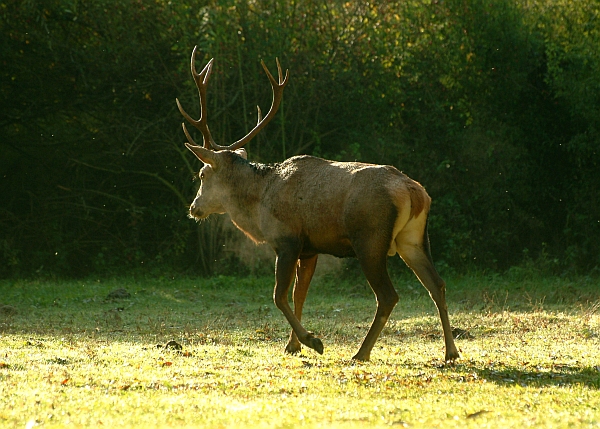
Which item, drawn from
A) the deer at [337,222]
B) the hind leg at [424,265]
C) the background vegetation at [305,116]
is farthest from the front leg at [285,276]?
the background vegetation at [305,116]

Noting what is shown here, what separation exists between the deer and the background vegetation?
7131mm

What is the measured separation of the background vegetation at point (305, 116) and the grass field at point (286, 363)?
2544 millimetres

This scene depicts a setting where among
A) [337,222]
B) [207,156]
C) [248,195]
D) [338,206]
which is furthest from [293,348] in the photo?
[207,156]

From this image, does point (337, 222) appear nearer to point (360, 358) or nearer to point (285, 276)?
point (285, 276)

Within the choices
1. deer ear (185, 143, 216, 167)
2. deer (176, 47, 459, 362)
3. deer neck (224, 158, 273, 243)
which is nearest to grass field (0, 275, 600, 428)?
deer (176, 47, 459, 362)

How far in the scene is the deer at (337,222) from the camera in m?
8.29

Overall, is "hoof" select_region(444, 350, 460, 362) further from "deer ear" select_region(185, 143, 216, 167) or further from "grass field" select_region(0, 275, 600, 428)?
"deer ear" select_region(185, 143, 216, 167)

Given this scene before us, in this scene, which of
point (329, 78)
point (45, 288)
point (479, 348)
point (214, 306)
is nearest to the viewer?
point (479, 348)

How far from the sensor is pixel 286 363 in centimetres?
802

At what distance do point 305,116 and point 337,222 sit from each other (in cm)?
852

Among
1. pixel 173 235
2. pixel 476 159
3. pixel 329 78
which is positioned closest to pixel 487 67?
pixel 476 159

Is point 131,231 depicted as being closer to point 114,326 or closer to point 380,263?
point 114,326

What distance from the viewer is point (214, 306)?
13.6 metres

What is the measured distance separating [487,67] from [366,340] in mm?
9861
